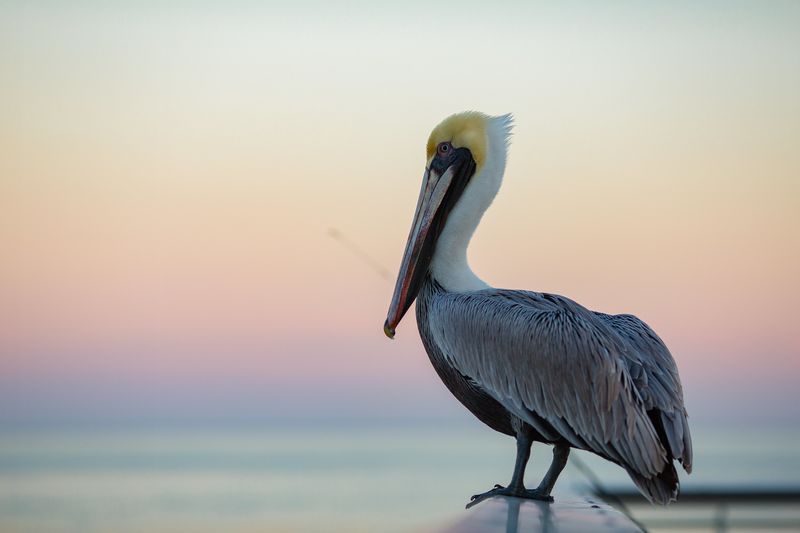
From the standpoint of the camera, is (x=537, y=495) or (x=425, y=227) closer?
(x=537, y=495)

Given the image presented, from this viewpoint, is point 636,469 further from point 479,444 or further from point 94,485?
point 479,444

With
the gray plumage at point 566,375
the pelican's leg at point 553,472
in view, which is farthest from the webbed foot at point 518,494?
the gray plumage at point 566,375

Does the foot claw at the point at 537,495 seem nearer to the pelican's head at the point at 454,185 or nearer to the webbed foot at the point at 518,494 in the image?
the webbed foot at the point at 518,494

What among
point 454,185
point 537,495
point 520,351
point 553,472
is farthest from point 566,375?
point 454,185

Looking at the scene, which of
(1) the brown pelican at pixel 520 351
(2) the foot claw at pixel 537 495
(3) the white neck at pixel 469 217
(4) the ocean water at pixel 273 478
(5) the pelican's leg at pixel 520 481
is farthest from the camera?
(4) the ocean water at pixel 273 478

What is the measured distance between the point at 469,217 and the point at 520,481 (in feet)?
4.71

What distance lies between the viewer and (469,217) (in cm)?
582

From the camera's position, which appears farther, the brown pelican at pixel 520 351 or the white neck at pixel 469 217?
the white neck at pixel 469 217

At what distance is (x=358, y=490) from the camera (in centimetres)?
4178

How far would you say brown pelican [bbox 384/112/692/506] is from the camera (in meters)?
4.91

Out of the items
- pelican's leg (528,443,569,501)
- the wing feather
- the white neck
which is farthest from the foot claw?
the white neck

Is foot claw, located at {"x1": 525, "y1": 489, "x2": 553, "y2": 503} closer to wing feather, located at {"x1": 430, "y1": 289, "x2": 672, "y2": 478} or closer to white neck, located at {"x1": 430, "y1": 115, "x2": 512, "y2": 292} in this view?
wing feather, located at {"x1": 430, "y1": 289, "x2": 672, "y2": 478}

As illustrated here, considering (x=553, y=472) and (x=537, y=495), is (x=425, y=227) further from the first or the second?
(x=537, y=495)

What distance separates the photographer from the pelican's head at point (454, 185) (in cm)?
578
